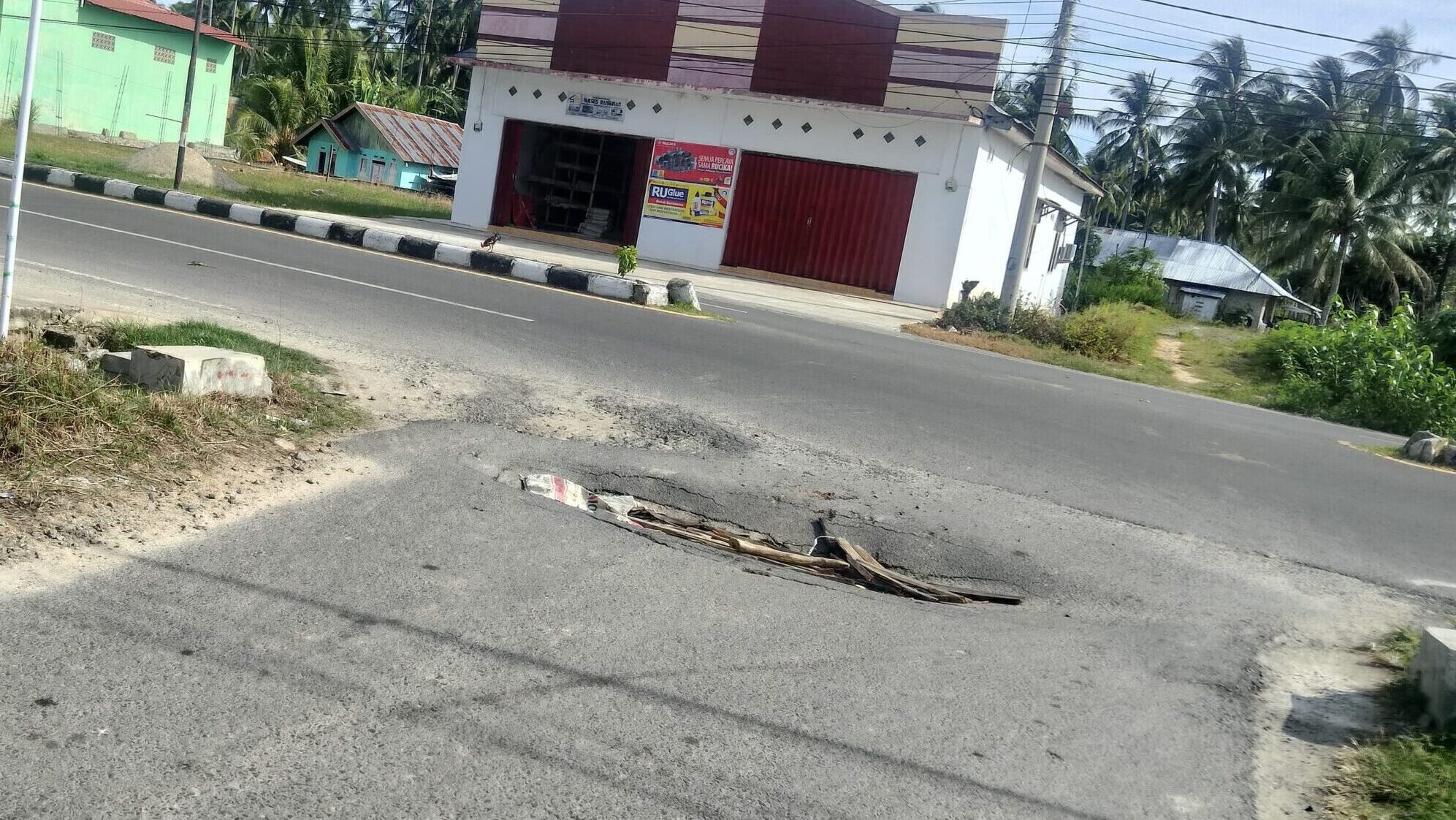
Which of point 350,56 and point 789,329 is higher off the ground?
point 350,56

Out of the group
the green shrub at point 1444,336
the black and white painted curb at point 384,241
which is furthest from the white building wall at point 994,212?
the black and white painted curb at point 384,241

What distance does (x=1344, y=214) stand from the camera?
4341 centimetres

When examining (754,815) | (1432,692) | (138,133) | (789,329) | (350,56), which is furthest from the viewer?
(350,56)

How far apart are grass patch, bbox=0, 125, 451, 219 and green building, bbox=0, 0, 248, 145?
6.96 ft

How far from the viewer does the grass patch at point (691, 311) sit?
1424cm

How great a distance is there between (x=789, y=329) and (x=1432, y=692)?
415 inches

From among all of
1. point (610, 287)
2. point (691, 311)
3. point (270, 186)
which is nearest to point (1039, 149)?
point (691, 311)

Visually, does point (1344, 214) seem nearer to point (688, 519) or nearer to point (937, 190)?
point (937, 190)

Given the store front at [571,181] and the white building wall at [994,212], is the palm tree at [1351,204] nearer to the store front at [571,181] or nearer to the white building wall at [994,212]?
the white building wall at [994,212]

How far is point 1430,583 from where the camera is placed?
21.1 ft

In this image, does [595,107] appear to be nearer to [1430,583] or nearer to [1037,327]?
[1037,327]

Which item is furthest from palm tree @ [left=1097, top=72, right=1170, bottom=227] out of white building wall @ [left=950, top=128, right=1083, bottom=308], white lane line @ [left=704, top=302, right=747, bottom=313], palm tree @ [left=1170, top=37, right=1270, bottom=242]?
white lane line @ [left=704, top=302, right=747, bottom=313]

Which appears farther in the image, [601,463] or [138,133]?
[138,133]

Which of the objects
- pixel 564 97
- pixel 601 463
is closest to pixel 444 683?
pixel 601 463
